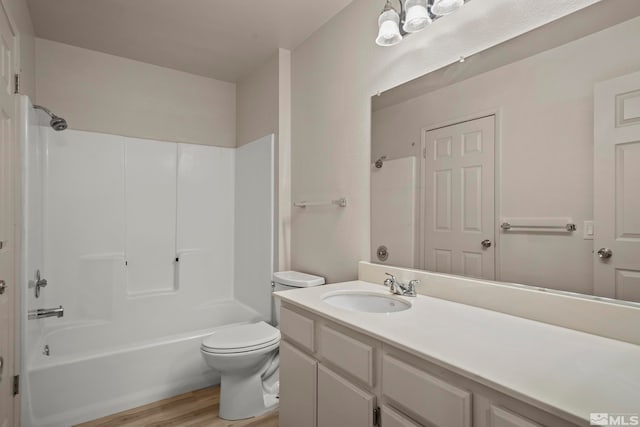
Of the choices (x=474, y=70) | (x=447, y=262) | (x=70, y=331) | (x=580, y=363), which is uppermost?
(x=474, y=70)

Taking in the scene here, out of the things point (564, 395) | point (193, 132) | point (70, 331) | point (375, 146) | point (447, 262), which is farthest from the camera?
point (193, 132)

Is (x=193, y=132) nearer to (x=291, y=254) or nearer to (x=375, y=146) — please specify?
(x=291, y=254)

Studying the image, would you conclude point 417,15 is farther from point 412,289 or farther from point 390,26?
point 412,289

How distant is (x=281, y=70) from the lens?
106 inches

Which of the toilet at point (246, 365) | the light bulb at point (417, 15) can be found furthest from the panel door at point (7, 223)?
the light bulb at point (417, 15)

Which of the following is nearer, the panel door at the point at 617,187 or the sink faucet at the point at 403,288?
the panel door at the point at 617,187

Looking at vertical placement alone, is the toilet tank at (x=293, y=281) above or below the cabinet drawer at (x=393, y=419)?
above

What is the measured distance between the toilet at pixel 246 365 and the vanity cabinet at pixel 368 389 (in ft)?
1.49

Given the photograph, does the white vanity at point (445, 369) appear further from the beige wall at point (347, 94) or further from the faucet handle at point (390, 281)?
the beige wall at point (347, 94)

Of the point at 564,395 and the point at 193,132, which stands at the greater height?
the point at 193,132

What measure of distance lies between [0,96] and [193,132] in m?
1.81

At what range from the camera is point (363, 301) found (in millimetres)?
1658

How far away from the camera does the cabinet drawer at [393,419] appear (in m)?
0.97

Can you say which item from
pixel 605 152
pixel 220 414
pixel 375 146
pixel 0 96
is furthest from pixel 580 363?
pixel 0 96
